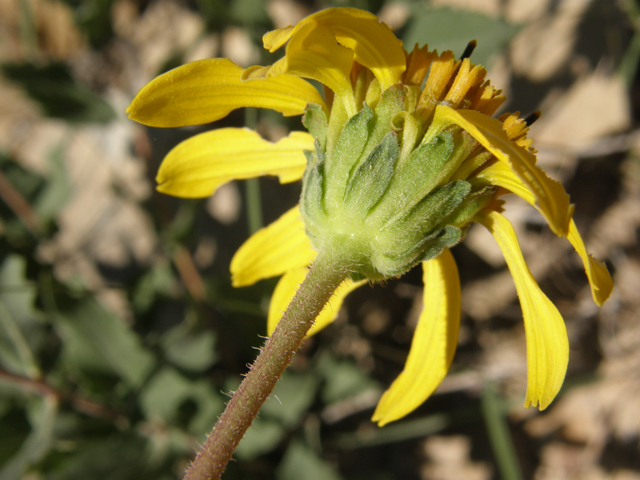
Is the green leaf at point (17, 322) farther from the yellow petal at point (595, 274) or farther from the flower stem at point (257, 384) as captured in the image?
the yellow petal at point (595, 274)

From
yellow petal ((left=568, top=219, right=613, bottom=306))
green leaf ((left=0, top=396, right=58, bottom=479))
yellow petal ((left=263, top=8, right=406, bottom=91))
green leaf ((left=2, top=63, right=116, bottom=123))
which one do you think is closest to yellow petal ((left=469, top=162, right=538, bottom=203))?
yellow petal ((left=568, top=219, right=613, bottom=306))

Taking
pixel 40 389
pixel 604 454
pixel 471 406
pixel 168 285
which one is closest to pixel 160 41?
pixel 168 285

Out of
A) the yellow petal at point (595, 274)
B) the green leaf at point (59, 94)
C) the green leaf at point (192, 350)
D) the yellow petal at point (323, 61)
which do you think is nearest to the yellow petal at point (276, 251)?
the yellow petal at point (323, 61)

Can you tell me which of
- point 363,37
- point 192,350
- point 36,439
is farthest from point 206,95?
point 36,439

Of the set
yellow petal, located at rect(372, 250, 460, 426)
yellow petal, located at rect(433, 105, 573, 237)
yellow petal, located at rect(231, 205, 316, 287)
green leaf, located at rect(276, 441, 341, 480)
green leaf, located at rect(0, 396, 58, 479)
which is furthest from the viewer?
green leaf, located at rect(276, 441, 341, 480)

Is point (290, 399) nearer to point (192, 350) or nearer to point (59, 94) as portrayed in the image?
point (192, 350)

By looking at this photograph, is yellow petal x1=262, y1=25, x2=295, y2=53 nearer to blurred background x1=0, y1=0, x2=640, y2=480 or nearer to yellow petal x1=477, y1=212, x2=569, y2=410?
yellow petal x1=477, y1=212, x2=569, y2=410

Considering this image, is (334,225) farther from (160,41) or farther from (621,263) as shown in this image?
(160,41)
